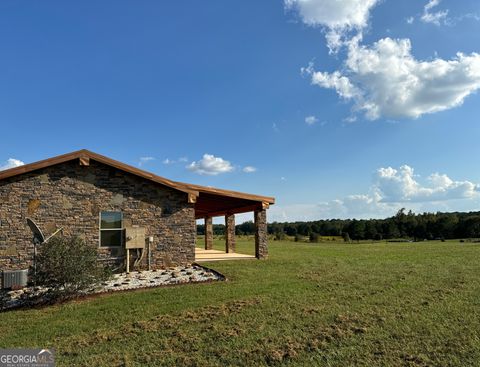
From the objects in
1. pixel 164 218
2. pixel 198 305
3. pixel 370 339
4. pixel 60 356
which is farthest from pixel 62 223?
pixel 370 339

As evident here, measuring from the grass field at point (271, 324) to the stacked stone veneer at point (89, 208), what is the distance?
394cm

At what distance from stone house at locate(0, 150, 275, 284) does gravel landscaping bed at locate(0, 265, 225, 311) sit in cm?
110

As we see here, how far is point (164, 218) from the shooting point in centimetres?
1362

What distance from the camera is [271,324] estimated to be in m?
6.34

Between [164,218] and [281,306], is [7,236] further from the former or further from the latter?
[281,306]

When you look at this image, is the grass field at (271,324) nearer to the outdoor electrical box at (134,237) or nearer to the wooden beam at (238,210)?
the outdoor electrical box at (134,237)

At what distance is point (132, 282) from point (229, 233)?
11211mm

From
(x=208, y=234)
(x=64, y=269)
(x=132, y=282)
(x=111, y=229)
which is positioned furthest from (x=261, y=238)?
(x=208, y=234)

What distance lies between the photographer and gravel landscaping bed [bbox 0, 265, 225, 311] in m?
8.87

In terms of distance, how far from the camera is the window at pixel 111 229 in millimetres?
12883

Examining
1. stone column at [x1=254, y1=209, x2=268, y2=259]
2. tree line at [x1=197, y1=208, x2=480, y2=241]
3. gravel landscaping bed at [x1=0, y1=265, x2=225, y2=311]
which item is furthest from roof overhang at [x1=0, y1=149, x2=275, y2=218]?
tree line at [x1=197, y1=208, x2=480, y2=241]

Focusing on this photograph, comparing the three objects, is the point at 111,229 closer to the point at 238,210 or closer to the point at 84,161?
the point at 84,161

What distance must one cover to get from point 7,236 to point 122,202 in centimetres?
352

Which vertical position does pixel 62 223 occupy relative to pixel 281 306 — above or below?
above
